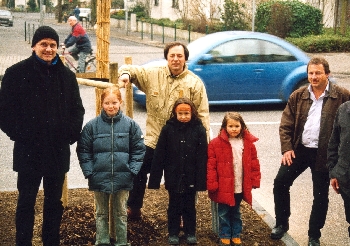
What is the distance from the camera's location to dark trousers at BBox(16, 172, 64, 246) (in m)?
4.63

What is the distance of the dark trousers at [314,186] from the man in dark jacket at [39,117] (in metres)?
1.96

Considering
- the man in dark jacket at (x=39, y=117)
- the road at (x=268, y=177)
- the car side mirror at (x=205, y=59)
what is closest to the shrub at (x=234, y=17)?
the road at (x=268, y=177)

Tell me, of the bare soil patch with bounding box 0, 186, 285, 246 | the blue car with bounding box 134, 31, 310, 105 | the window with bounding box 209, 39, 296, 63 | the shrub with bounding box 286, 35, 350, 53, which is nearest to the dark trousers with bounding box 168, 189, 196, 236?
Answer: the bare soil patch with bounding box 0, 186, 285, 246

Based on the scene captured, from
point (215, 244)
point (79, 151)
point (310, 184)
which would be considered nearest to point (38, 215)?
point (79, 151)

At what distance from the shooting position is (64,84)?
4.61m

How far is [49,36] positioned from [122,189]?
1.36 metres

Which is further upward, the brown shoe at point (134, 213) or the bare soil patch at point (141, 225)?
the brown shoe at point (134, 213)

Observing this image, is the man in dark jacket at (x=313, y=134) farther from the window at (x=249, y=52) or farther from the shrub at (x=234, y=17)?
the shrub at (x=234, y=17)

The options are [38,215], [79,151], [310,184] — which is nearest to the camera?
[79,151]

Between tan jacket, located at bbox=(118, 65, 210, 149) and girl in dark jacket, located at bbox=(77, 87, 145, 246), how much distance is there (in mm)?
527

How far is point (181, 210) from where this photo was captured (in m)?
5.34

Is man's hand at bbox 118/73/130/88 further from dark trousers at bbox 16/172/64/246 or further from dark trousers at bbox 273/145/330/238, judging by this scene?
dark trousers at bbox 273/145/330/238

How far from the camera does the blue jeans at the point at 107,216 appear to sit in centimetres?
500

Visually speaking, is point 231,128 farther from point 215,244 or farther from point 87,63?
point 87,63
